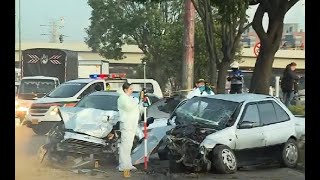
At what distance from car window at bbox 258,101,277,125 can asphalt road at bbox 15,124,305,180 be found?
Result: 790mm

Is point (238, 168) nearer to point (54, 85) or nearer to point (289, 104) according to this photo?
point (289, 104)

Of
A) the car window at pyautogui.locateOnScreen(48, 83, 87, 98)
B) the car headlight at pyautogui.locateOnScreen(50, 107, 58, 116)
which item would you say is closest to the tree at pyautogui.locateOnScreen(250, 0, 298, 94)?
the car window at pyautogui.locateOnScreen(48, 83, 87, 98)

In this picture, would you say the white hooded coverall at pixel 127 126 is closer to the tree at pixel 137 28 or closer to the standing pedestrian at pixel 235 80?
the tree at pixel 137 28

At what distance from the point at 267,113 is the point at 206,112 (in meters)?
1.07

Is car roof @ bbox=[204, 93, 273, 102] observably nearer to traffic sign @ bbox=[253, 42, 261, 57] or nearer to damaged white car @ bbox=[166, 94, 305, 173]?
damaged white car @ bbox=[166, 94, 305, 173]

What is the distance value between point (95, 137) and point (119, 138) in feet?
1.31

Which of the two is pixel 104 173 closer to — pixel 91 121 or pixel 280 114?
pixel 91 121

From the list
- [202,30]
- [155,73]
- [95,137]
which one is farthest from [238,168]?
[202,30]

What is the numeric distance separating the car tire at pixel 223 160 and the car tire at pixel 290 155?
975 millimetres

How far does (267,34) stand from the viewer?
11594mm

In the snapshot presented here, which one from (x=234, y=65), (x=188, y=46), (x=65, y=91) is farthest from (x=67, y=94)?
(x=234, y=65)

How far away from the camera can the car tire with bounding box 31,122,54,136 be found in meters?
10.2

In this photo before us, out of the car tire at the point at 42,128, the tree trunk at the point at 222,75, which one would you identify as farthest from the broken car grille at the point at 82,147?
the tree trunk at the point at 222,75

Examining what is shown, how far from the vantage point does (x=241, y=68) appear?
1155 centimetres
